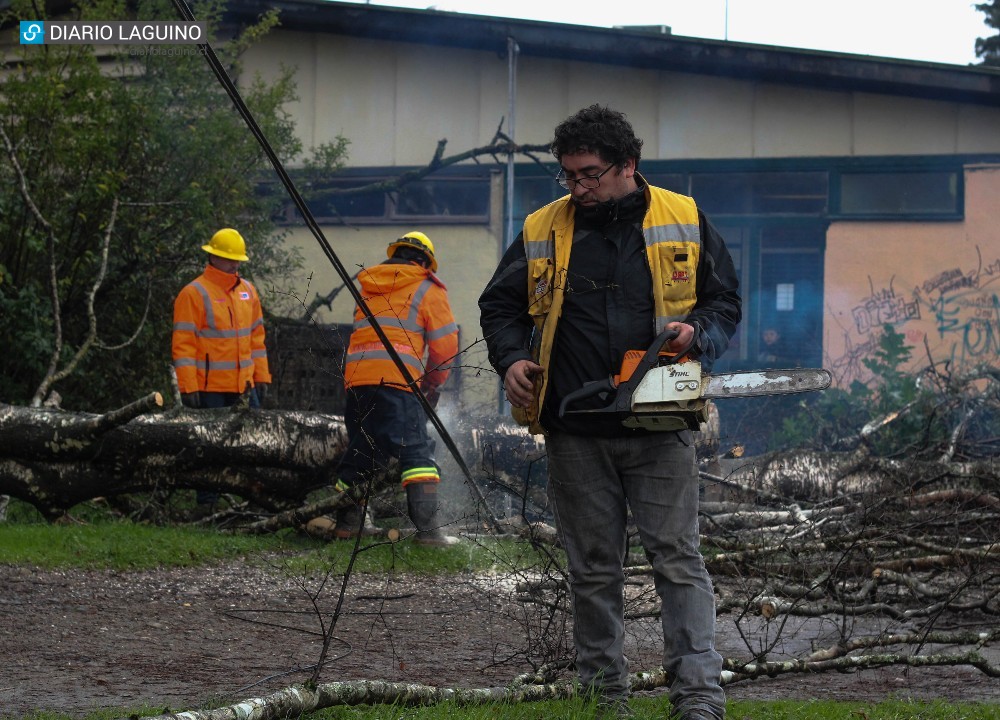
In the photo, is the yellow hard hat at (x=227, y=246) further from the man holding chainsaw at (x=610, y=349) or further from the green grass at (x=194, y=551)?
the man holding chainsaw at (x=610, y=349)

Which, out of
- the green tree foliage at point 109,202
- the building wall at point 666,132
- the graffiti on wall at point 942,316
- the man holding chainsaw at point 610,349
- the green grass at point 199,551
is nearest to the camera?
the man holding chainsaw at point 610,349

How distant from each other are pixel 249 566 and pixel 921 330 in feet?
31.2

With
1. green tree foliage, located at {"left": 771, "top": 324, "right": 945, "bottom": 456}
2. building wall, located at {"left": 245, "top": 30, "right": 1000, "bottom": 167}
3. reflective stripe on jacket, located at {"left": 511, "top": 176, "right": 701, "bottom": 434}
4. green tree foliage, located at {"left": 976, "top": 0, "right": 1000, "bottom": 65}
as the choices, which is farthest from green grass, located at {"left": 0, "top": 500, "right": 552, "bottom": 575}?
green tree foliage, located at {"left": 976, "top": 0, "right": 1000, "bottom": 65}

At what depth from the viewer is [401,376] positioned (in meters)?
7.80

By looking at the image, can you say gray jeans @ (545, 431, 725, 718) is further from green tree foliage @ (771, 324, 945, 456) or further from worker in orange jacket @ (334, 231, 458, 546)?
green tree foliage @ (771, 324, 945, 456)

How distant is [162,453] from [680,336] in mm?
4920

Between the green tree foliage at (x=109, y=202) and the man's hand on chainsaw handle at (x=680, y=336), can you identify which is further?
the green tree foliage at (x=109, y=202)

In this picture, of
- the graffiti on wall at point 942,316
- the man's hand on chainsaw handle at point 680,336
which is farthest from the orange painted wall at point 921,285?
the man's hand on chainsaw handle at point 680,336

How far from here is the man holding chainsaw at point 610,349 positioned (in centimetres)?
371

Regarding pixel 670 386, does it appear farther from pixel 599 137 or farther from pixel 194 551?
pixel 194 551

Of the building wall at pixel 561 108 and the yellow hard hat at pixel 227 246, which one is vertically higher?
the building wall at pixel 561 108

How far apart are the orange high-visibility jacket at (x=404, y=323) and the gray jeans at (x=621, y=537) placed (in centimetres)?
396

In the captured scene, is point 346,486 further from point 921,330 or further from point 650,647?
point 921,330

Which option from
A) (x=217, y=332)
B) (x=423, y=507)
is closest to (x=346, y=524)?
(x=423, y=507)
